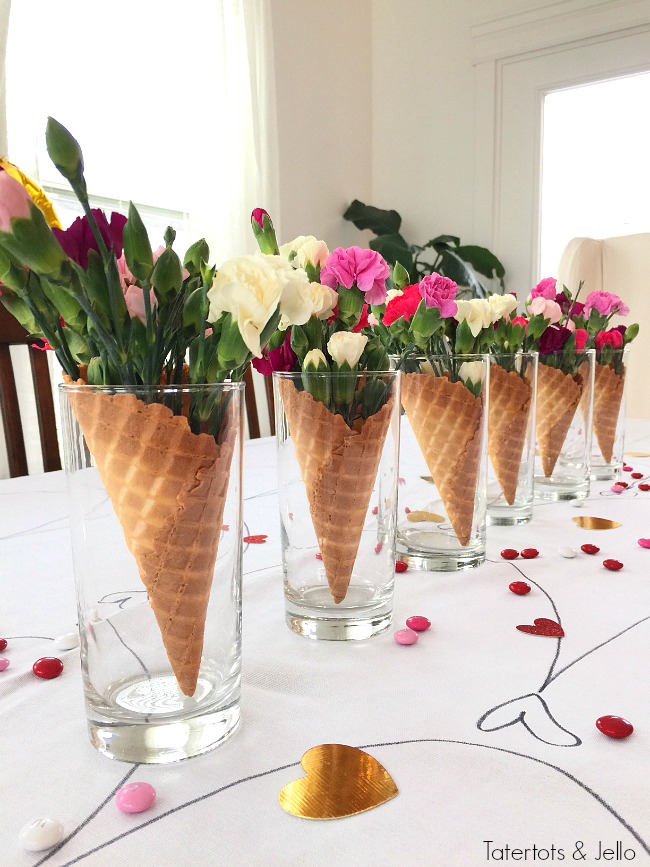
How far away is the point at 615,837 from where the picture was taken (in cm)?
28

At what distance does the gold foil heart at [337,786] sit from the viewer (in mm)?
300

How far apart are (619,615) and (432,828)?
0.94 feet

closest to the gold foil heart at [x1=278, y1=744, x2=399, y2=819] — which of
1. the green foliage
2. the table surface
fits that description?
the table surface

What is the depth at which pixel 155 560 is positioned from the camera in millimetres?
345

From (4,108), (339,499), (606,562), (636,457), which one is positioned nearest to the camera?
(339,499)

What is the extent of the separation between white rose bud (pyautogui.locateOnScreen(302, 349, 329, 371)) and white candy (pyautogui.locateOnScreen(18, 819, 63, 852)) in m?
0.29

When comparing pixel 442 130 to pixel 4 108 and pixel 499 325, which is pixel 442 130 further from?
pixel 499 325

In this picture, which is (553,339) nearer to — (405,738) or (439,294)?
(439,294)

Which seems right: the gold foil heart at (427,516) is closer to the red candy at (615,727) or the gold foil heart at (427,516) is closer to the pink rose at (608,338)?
the red candy at (615,727)

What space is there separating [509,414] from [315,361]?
34 centimetres

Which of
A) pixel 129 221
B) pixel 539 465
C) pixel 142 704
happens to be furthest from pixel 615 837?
pixel 539 465

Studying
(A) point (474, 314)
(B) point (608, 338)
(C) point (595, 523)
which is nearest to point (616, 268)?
(B) point (608, 338)

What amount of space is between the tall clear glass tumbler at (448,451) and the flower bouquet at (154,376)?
0.28m

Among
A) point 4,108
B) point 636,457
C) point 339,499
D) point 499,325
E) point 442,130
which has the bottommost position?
point 636,457
